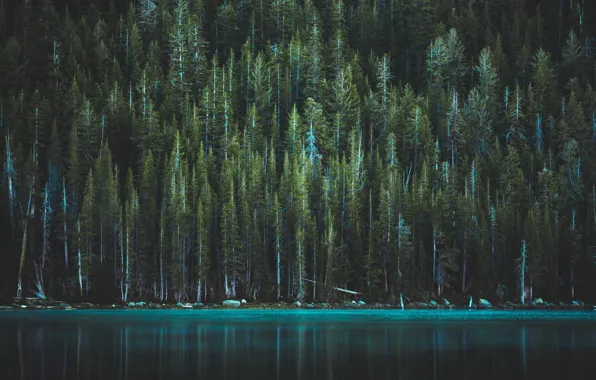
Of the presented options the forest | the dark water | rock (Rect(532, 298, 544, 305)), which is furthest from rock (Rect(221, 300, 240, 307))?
rock (Rect(532, 298, 544, 305))

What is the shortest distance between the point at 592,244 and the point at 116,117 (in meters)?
64.8

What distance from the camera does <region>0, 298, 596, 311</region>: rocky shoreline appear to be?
3652 inches

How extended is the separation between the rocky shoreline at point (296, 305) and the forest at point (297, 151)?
155 cm

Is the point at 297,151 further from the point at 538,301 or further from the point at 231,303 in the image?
the point at 538,301

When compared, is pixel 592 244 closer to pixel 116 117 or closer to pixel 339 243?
pixel 339 243

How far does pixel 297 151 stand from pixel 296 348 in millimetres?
66471

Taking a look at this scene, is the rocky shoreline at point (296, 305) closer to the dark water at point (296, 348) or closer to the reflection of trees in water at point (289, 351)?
the dark water at point (296, 348)

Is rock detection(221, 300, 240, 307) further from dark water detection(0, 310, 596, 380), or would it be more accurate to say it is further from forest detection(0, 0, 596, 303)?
dark water detection(0, 310, 596, 380)

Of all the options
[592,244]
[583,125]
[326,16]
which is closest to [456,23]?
[326,16]

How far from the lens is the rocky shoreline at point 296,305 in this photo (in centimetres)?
9275

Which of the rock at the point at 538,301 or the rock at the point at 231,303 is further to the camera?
the rock at the point at 538,301

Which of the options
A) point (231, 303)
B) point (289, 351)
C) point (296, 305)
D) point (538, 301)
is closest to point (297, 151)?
point (296, 305)

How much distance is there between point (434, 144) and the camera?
380 ft

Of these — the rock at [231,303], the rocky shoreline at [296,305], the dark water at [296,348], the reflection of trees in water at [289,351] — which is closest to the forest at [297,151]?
the rock at [231,303]
